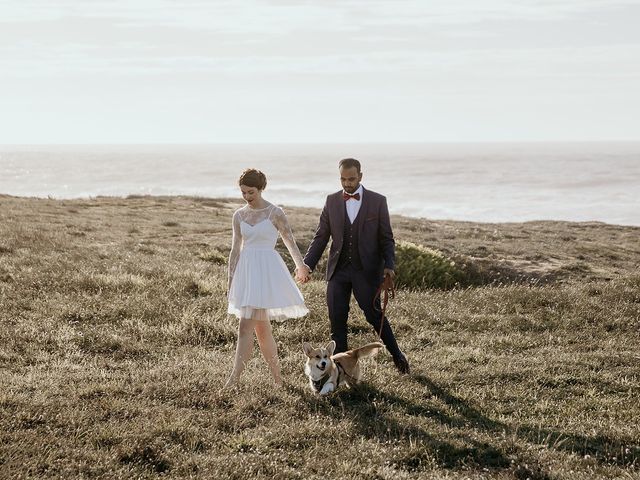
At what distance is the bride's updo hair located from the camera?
849cm

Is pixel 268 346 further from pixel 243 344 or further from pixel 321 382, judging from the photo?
pixel 321 382

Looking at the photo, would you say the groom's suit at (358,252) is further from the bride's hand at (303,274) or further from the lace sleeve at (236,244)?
the lace sleeve at (236,244)

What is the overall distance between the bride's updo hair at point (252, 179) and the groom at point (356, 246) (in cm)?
89

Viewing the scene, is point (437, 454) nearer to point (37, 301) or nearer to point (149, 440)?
point (149, 440)

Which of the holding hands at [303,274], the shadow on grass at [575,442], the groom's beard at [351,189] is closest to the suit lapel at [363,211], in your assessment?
the groom's beard at [351,189]

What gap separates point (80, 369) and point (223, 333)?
2.85 m

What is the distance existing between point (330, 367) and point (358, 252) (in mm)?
1464

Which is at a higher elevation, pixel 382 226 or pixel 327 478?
pixel 382 226

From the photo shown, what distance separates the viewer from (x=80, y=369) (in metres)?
9.45

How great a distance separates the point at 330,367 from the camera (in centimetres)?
839

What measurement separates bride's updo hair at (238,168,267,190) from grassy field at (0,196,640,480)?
2269 millimetres

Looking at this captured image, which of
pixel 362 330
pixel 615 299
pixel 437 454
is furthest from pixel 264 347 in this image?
pixel 615 299

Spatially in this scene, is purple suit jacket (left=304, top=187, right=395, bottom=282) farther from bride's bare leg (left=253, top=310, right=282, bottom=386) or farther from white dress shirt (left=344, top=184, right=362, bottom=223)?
bride's bare leg (left=253, top=310, right=282, bottom=386)

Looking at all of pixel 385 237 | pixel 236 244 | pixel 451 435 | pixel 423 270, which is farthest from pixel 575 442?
pixel 423 270
